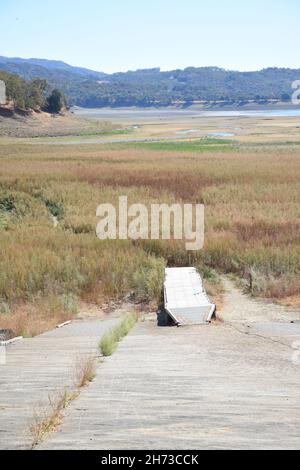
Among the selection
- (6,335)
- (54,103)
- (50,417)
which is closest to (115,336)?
(6,335)

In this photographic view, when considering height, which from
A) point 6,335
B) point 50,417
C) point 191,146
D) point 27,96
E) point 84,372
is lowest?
point 6,335

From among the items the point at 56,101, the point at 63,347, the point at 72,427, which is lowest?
the point at 63,347

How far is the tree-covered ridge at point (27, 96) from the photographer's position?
4044 inches

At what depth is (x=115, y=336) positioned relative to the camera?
8922 mm

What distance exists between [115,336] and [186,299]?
289cm

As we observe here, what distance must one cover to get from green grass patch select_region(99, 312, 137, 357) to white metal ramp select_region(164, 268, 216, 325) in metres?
0.83

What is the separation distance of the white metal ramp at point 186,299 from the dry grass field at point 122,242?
26.6 inches

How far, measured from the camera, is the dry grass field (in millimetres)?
13375

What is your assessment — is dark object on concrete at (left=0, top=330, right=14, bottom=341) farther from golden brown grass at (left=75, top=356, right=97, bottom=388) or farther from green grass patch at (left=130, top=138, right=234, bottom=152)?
green grass patch at (left=130, top=138, right=234, bottom=152)

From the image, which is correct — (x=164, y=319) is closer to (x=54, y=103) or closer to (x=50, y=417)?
(x=50, y=417)

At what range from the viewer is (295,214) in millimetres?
21703

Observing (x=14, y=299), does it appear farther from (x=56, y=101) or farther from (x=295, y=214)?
(x=56, y=101)

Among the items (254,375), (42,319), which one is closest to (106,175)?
(42,319)
